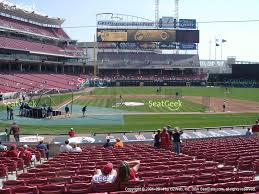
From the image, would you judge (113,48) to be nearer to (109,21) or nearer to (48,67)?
(109,21)

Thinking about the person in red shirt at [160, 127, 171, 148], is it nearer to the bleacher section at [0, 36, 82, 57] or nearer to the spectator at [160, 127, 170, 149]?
the spectator at [160, 127, 170, 149]

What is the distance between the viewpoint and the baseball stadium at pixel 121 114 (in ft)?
32.4

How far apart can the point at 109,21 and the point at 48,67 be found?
77.4 ft

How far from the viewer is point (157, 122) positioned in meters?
40.3

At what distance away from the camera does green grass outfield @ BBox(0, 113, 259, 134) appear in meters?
35.4

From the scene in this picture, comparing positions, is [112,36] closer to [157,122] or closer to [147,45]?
[147,45]

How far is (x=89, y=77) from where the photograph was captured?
11731 cm

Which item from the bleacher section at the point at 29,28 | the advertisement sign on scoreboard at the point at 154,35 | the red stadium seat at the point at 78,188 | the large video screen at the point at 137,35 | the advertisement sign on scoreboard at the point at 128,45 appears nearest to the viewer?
the red stadium seat at the point at 78,188

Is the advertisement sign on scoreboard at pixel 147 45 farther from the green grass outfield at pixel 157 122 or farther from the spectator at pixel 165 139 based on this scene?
the spectator at pixel 165 139

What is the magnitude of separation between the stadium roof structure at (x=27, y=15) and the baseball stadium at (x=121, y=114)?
1.18 feet

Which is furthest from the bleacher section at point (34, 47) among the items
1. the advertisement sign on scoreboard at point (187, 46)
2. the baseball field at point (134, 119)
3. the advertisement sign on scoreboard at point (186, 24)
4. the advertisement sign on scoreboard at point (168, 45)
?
the baseball field at point (134, 119)

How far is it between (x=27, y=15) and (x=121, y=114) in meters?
71.4

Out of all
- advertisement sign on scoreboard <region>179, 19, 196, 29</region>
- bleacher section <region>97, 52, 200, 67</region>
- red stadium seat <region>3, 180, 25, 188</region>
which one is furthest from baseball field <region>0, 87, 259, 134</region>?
bleacher section <region>97, 52, 200, 67</region>

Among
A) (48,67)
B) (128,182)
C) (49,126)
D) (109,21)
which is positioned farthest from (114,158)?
(109,21)
